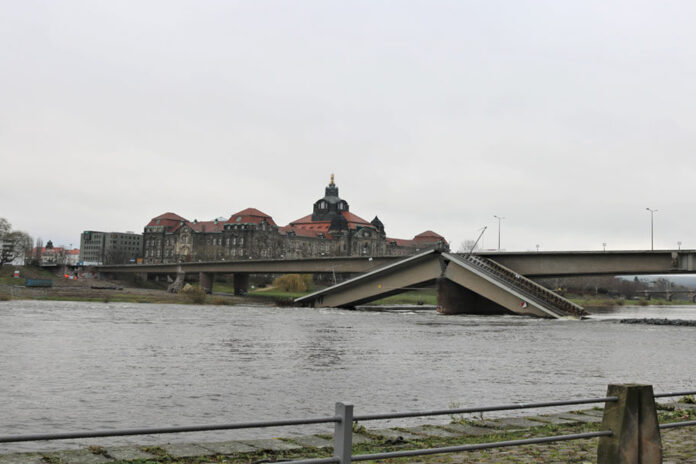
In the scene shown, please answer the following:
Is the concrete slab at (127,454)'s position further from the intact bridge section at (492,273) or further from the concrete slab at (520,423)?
the intact bridge section at (492,273)

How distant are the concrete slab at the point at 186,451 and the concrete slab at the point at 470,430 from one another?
4669 millimetres

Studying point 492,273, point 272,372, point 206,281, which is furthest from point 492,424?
point 206,281

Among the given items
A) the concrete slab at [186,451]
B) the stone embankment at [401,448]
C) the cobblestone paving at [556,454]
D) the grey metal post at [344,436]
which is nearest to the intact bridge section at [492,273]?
the stone embankment at [401,448]

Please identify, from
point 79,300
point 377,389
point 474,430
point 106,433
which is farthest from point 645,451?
point 79,300

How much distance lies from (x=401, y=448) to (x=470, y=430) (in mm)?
2088

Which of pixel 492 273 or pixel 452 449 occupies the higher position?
pixel 492 273

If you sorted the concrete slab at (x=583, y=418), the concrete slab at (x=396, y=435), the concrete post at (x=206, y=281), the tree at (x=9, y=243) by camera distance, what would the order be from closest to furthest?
the concrete slab at (x=396, y=435) < the concrete slab at (x=583, y=418) < the concrete post at (x=206, y=281) < the tree at (x=9, y=243)

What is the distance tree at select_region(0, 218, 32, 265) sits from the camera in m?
171

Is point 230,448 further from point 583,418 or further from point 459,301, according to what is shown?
point 459,301

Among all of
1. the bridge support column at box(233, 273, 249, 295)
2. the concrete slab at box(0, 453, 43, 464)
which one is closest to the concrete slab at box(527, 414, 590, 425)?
the concrete slab at box(0, 453, 43, 464)

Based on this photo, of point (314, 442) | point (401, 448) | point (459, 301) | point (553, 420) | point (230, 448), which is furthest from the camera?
point (459, 301)

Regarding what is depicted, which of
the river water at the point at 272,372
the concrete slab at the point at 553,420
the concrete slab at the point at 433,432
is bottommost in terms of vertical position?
the river water at the point at 272,372

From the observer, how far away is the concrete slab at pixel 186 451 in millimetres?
10508

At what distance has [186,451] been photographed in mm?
10750
